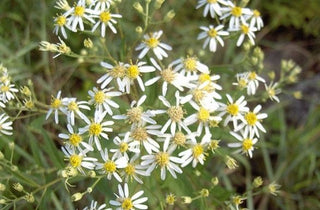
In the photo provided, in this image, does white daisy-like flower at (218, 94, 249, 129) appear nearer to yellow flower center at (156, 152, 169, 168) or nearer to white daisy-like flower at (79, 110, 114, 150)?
yellow flower center at (156, 152, 169, 168)

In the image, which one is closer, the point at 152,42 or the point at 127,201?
the point at 127,201

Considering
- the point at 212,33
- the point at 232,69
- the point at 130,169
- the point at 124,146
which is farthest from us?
the point at 232,69

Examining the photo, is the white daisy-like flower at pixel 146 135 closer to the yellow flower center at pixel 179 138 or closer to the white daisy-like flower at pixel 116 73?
the yellow flower center at pixel 179 138

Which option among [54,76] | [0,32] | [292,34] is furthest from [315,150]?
[0,32]

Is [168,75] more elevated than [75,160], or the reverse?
[168,75]

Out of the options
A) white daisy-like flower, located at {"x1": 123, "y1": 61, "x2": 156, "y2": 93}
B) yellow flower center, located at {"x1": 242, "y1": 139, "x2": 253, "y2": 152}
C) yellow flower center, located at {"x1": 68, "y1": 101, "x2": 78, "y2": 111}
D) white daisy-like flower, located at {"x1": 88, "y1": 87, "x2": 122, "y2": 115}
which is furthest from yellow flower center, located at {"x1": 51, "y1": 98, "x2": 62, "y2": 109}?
yellow flower center, located at {"x1": 242, "y1": 139, "x2": 253, "y2": 152}

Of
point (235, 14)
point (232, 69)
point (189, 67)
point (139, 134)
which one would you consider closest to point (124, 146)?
point (139, 134)

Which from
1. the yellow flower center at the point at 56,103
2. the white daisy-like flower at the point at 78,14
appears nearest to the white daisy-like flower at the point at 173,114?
the yellow flower center at the point at 56,103

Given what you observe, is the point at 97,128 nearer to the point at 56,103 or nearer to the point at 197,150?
the point at 56,103
